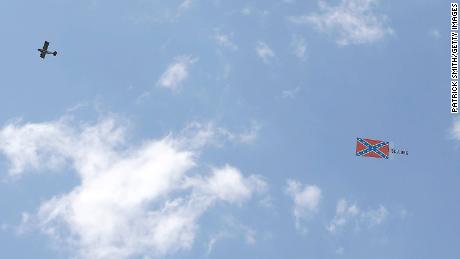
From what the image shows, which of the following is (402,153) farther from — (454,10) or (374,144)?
(454,10)

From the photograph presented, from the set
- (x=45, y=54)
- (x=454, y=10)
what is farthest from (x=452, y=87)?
(x=45, y=54)

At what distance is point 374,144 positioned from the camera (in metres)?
170

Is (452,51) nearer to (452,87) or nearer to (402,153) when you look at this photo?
(452,87)

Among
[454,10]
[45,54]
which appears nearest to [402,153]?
[454,10]

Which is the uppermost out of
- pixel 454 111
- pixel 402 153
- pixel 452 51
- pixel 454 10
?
pixel 454 10

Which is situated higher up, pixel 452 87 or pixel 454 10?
pixel 454 10

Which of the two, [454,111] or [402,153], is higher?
[454,111]

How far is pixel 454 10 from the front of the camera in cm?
17038

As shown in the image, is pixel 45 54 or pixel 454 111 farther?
pixel 45 54

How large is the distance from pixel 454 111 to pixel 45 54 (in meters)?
121

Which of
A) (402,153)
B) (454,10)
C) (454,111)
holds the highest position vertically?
(454,10)

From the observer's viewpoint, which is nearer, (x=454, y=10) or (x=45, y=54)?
(x=454, y=10)

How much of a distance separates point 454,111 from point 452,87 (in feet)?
25.0

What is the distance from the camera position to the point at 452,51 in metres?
169
